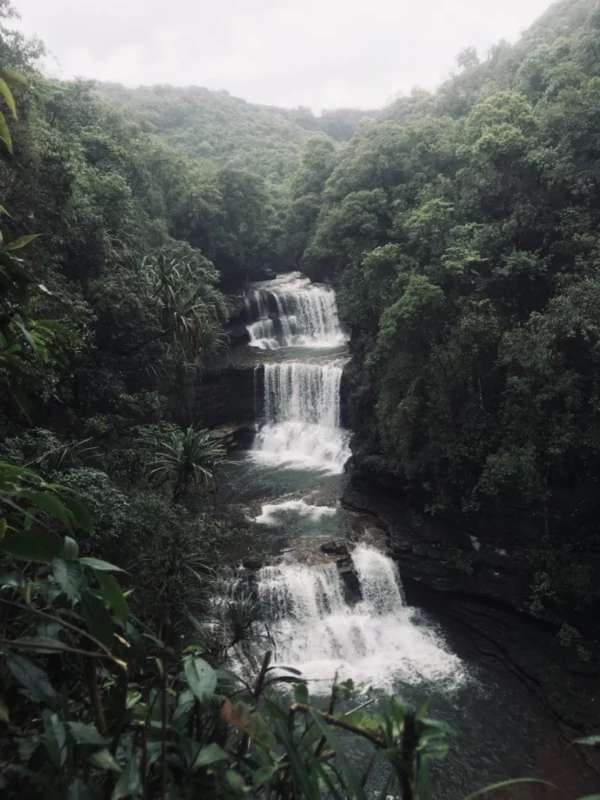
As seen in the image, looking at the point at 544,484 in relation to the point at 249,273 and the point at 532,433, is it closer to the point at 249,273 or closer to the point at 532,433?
the point at 532,433

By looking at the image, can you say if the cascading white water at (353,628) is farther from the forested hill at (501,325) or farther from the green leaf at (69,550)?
the green leaf at (69,550)

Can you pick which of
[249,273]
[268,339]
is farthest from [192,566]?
[249,273]

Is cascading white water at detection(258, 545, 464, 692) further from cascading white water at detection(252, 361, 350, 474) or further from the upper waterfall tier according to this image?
the upper waterfall tier

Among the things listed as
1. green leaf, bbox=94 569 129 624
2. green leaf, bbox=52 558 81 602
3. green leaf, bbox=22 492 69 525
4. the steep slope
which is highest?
the steep slope

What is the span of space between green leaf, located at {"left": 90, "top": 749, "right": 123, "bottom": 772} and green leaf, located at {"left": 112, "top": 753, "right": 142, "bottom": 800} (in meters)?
0.03

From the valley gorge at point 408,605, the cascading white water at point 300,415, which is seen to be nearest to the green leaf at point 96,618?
the valley gorge at point 408,605

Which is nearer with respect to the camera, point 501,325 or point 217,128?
point 501,325

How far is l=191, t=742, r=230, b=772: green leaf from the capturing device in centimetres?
136

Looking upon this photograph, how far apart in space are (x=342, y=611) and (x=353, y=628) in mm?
473

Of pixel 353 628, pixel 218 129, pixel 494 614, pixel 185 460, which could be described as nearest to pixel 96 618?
pixel 185 460

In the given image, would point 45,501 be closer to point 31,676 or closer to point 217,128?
point 31,676

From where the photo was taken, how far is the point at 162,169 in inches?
1060

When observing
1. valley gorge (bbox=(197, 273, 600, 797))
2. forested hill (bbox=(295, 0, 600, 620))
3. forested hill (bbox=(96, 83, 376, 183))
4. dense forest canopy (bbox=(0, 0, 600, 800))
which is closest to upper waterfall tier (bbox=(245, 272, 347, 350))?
dense forest canopy (bbox=(0, 0, 600, 800))

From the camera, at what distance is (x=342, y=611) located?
1275cm
